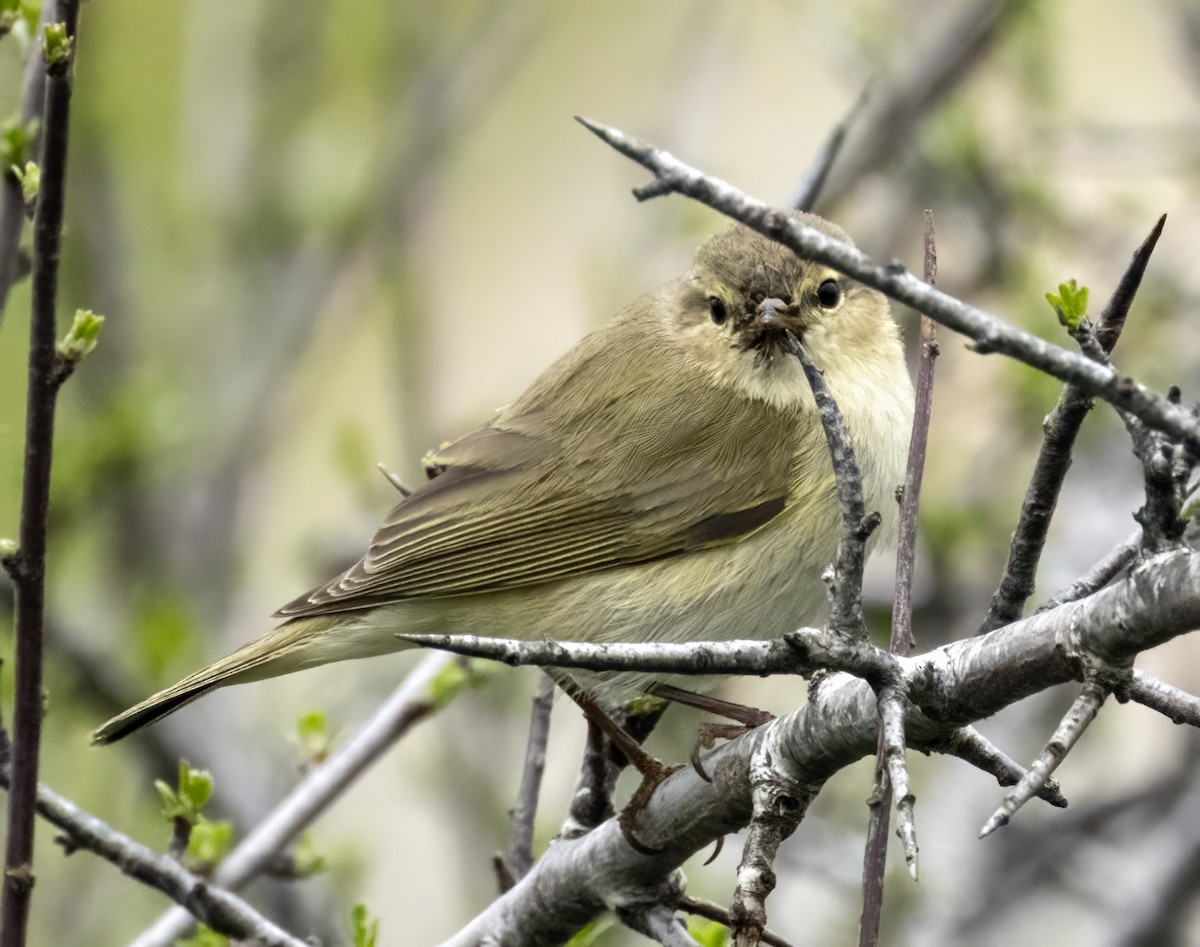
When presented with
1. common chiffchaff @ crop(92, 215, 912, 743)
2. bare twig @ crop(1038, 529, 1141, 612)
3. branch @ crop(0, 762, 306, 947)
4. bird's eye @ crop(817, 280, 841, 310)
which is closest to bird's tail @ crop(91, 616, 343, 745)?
common chiffchaff @ crop(92, 215, 912, 743)

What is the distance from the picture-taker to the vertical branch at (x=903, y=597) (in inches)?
58.5

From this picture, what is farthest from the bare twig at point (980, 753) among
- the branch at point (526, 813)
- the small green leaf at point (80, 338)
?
the small green leaf at point (80, 338)

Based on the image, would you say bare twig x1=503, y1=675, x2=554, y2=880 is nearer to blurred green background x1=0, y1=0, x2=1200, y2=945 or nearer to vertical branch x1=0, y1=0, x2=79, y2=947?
vertical branch x1=0, y1=0, x2=79, y2=947

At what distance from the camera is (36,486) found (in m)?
1.87

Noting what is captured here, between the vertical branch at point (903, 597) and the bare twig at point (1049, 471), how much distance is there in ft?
0.34

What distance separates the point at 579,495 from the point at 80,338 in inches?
58.6

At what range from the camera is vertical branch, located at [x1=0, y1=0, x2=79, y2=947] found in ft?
5.88

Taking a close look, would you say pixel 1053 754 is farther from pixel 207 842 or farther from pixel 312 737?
pixel 312 737

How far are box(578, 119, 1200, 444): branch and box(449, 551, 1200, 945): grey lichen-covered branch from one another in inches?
6.3

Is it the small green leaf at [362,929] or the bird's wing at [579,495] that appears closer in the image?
the small green leaf at [362,929]

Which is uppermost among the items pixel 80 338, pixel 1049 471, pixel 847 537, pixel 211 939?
pixel 80 338

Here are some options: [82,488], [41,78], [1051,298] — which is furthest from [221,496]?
[1051,298]

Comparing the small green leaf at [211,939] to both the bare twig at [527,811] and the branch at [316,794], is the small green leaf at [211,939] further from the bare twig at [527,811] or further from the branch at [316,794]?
the bare twig at [527,811]

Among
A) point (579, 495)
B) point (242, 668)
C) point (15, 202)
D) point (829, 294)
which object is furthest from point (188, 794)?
point (829, 294)
